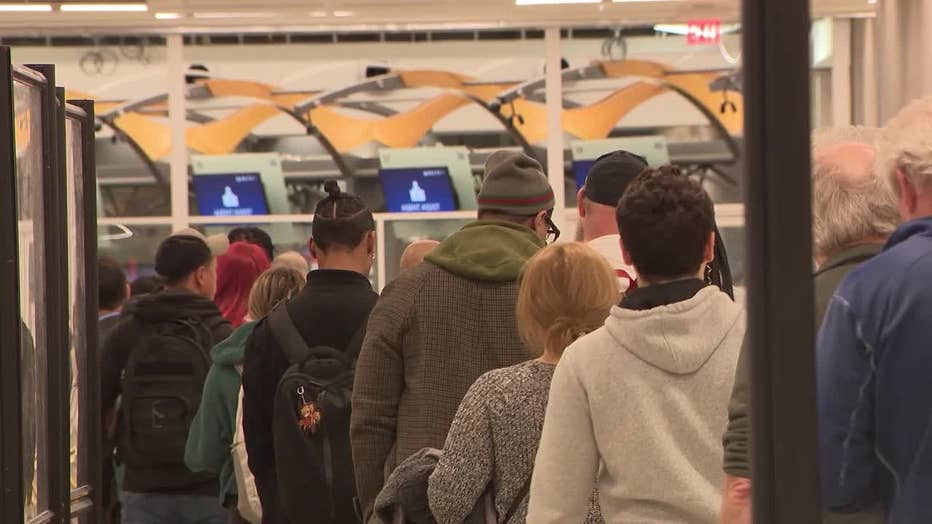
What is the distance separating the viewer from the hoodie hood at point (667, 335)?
249 centimetres

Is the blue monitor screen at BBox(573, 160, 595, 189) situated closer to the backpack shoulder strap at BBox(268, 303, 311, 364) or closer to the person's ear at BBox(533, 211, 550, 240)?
the backpack shoulder strap at BBox(268, 303, 311, 364)

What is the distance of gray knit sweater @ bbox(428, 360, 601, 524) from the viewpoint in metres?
2.71

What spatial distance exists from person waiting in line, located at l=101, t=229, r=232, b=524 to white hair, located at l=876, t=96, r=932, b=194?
336cm

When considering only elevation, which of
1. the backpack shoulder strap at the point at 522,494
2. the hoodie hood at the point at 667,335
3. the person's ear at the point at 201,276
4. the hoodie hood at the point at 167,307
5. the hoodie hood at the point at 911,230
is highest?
the hoodie hood at the point at 911,230

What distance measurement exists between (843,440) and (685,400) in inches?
16.0

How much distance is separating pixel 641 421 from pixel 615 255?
1.04 m

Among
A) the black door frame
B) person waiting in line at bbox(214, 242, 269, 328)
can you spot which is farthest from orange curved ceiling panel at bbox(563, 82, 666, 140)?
the black door frame

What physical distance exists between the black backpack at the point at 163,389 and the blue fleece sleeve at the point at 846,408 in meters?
3.40

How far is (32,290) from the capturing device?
3.78 metres

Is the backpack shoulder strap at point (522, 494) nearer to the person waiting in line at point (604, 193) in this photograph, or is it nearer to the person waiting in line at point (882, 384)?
the person waiting in line at point (882, 384)

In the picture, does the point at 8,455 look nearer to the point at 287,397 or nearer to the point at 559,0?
the point at 287,397

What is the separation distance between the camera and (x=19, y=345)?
336 cm

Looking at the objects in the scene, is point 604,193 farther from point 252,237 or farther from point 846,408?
point 252,237

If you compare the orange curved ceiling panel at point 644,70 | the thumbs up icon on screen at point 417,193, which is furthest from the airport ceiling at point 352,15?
the thumbs up icon on screen at point 417,193
